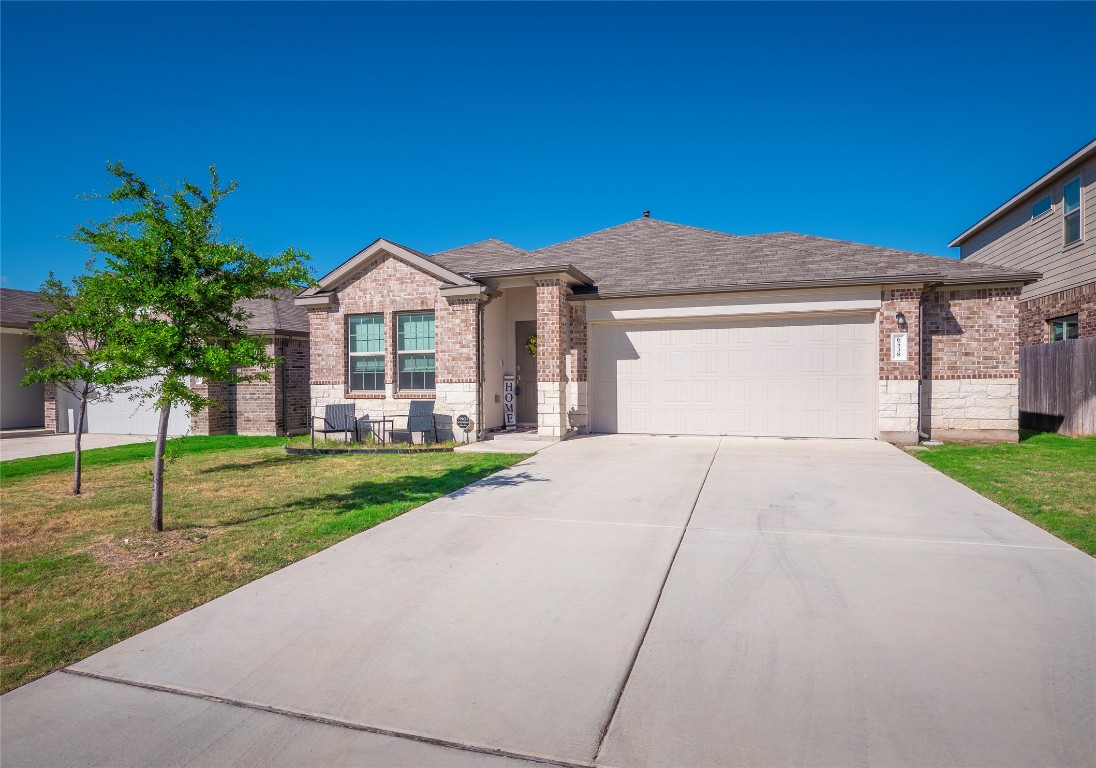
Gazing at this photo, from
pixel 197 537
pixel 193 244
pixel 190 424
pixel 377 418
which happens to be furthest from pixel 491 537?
pixel 190 424

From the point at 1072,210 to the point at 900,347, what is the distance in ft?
27.0

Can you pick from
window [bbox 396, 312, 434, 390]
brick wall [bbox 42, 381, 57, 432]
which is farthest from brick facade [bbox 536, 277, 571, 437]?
brick wall [bbox 42, 381, 57, 432]

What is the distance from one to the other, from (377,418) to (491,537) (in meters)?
8.87

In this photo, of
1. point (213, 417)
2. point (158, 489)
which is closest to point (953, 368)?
point (158, 489)

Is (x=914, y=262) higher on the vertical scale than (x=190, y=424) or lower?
higher

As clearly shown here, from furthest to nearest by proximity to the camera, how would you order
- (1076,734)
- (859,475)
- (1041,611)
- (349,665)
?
(859,475), (1041,611), (349,665), (1076,734)

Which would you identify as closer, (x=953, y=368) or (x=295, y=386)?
(x=953, y=368)

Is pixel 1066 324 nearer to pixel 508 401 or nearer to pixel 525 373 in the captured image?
pixel 525 373

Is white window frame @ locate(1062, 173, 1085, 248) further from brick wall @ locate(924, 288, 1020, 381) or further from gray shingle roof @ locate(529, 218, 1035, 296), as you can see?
brick wall @ locate(924, 288, 1020, 381)

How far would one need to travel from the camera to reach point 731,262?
44.8 ft

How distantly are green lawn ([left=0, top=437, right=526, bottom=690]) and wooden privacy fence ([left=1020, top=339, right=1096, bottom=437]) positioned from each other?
12621 mm

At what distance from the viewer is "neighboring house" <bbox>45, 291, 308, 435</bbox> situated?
15.7m

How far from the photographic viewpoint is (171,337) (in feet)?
17.5

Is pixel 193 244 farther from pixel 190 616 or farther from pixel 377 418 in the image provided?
pixel 377 418
